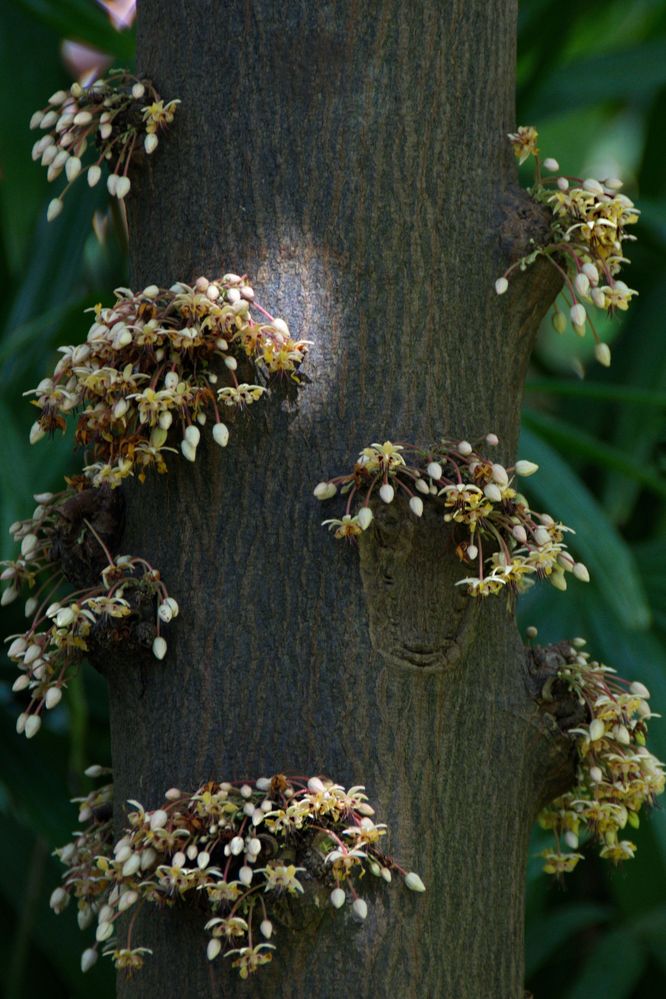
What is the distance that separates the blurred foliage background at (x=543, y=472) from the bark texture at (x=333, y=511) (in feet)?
2.96

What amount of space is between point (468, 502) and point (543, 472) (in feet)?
4.25

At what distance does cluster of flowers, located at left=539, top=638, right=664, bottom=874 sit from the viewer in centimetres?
139

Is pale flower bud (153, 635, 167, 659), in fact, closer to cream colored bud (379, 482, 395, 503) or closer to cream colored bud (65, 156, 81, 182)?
cream colored bud (379, 482, 395, 503)

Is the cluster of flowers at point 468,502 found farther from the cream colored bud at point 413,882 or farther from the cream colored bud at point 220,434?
the cream colored bud at point 413,882

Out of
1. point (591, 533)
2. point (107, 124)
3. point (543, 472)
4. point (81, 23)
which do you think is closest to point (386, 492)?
point (107, 124)

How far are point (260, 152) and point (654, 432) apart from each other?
1.99 metres

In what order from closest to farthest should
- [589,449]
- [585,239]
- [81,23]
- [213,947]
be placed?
1. [213,947]
2. [585,239]
3. [589,449]
4. [81,23]

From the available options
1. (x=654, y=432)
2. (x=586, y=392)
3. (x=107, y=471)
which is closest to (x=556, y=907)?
(x=654, y=432)

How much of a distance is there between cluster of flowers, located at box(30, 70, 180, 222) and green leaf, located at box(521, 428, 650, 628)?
1.17m

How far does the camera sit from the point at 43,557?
57.2 inches

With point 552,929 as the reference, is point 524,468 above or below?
above

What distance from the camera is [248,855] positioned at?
118 cm

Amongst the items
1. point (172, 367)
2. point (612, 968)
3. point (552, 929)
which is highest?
point (172, 367)

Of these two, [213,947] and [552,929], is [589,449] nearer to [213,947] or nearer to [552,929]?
[552,929]
